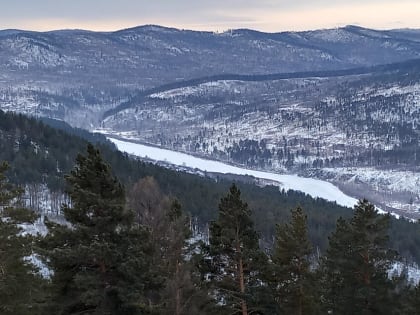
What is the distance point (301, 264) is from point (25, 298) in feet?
46.0

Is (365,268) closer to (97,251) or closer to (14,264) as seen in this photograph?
(97,251)

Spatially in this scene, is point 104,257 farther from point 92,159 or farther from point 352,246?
point 352,246

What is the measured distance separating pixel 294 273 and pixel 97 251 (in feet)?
46.1

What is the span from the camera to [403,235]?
13550cm

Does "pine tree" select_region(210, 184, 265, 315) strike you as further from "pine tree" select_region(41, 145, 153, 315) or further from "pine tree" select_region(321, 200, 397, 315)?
"pine tree" select_region(41, 145, 153, 315)

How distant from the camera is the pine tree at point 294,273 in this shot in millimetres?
29609

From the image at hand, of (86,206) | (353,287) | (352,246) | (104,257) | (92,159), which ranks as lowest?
(353,287)

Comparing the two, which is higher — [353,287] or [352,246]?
[352,246]

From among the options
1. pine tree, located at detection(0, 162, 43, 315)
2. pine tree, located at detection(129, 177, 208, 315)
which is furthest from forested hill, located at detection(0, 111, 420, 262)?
pine tree, located at detection(0, 162, 43, 315)

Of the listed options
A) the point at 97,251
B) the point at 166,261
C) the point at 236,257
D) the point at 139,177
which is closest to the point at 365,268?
the point at 236,257

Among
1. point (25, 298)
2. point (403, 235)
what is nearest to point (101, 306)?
point (25, 298)

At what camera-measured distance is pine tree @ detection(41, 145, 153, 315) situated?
749 inches

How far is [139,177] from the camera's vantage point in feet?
490

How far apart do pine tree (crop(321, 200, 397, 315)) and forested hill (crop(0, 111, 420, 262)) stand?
296 feet
